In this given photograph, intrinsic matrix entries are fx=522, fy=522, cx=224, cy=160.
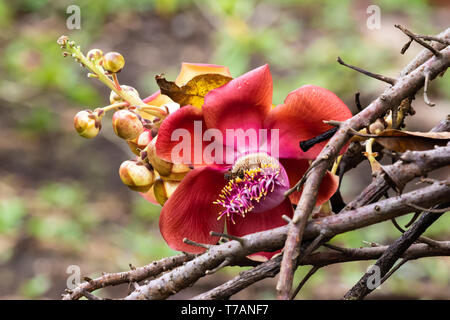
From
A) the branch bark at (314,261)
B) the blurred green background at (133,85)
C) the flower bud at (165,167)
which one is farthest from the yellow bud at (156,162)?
the blurred green background at (133,85)

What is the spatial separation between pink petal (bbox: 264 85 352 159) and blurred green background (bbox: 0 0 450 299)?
3.90ft

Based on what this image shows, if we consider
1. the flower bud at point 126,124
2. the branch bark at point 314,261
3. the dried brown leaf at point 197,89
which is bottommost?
the branch bark at point 314,261

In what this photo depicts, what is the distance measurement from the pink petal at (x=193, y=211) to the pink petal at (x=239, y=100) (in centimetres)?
4

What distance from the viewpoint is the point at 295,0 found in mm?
2771

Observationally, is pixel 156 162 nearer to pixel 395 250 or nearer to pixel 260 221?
pixel 260 221

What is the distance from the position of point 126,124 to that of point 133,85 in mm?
1977

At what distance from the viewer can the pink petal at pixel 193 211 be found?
0.44m

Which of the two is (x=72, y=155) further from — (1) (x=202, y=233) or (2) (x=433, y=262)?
(1) (x=202, y=233)

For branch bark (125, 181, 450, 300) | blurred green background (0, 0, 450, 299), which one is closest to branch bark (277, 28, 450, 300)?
branch bark (125, 181, 450, 300)

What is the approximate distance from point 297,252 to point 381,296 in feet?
4.25

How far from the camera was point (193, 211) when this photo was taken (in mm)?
452

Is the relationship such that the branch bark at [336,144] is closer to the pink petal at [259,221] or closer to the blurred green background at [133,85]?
the pink petal at [259,221]

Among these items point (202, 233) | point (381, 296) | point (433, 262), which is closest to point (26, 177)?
point (381, 296)

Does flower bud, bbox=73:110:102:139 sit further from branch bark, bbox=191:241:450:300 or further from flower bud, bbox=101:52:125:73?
branch bark, bbox=191:241:450:300
